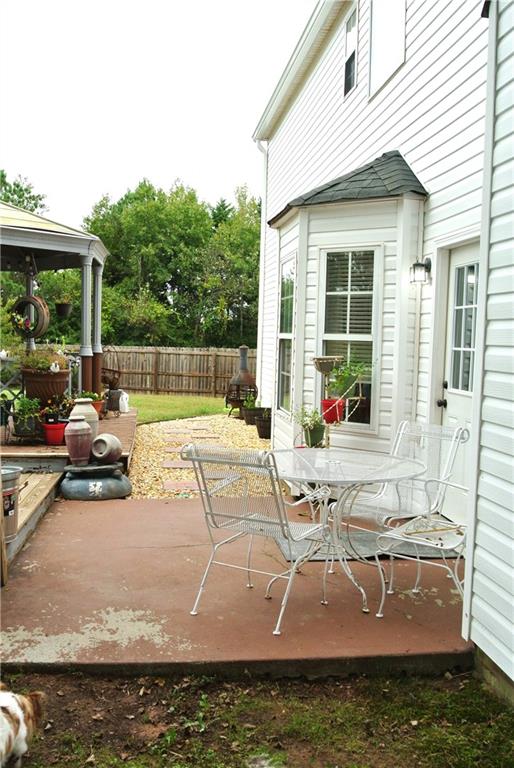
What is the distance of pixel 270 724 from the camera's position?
263 centimetres

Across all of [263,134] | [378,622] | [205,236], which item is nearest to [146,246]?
[205,236]

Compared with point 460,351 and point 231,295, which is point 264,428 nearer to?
point 460,351

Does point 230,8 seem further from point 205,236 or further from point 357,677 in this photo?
point 205,236

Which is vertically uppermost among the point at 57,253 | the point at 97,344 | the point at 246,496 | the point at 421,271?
the point at 57,253

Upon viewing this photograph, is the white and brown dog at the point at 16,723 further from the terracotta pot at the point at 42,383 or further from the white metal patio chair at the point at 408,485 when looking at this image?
the terracotta pot at the point at 42,383

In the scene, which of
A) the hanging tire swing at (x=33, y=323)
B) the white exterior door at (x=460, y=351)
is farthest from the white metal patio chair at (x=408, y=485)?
the hanging tire swing at (x=33, y=323)

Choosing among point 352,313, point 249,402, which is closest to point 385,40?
point 352,313

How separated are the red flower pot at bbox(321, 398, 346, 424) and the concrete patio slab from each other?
154cm

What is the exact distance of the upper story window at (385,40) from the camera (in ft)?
20.6

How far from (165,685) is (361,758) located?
89cm

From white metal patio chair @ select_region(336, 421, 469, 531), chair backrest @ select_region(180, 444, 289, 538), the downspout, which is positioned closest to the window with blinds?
white metal patio chair @ select_region(336, 421, 469, 531)

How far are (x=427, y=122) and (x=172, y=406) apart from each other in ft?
34.1

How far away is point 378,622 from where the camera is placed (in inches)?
134

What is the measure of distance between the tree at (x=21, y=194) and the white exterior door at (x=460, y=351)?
27324 mm
